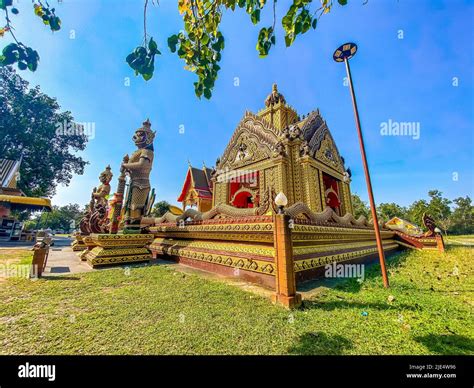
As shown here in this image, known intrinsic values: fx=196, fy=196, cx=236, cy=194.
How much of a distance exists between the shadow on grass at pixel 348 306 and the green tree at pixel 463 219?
81.3m

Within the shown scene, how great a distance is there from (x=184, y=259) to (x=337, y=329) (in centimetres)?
616

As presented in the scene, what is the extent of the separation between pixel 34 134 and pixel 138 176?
25.8 m

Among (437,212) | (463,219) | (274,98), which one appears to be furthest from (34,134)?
(463,219)

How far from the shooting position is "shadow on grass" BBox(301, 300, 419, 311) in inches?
134

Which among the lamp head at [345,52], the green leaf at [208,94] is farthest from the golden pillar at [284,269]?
the lamp head at [345,52]

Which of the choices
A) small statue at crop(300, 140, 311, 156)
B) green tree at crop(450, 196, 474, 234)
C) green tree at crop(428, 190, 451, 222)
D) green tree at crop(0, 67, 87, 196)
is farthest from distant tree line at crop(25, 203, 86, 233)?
green tree at crop(450, 196, 474, 234)

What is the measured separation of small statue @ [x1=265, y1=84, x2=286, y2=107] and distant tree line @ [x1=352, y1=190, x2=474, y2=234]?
37.1m

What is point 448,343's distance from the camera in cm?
233

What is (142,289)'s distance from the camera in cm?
416

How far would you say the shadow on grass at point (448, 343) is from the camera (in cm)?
219

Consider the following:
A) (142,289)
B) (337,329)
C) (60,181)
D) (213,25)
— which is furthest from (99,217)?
(60,181)
